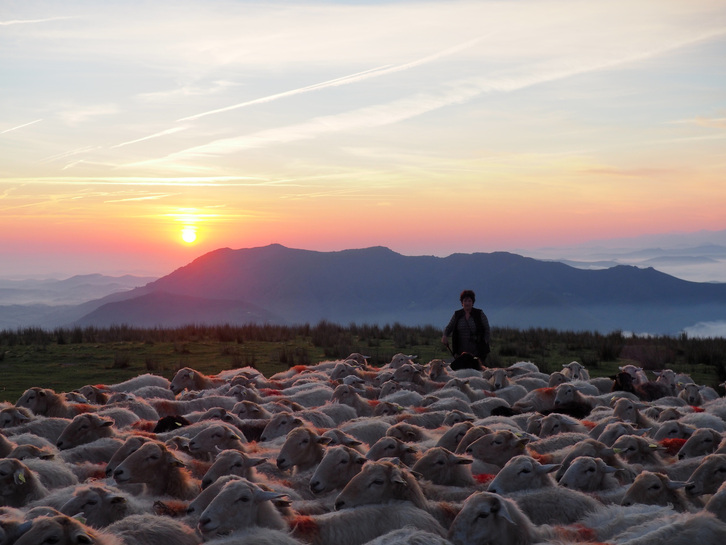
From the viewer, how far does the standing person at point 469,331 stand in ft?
53.1

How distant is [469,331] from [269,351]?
9588 millimetres

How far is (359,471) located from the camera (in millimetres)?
7168

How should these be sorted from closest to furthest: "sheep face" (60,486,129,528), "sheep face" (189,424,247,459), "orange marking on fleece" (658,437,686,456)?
1. "sheep face" (60,486,129,528)
2. "sheep face" (189,424,247,459)
3. "orange marking on fleece" (658,437,686,456)

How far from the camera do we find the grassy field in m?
19.3

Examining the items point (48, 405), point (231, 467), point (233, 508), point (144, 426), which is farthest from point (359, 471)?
point (48, 405)

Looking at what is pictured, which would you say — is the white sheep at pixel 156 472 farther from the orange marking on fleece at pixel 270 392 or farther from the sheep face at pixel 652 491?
the orange marking on fleece at pixel 270 392

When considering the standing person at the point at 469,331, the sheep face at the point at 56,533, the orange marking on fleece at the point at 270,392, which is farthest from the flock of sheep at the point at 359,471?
the standing person at the point at 469,331

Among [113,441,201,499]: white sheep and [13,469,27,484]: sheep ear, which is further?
[113,441,201,499]: white sheep

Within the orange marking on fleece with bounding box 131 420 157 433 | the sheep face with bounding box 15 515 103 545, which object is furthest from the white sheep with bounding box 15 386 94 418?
the sheep face with bounding box 15 515 103 545

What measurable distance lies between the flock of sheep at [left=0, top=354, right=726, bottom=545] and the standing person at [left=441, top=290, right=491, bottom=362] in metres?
3.73

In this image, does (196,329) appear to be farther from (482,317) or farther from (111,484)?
(111,484)

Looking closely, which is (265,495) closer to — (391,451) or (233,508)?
(233,508)

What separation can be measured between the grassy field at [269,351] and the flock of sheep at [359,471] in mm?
7273

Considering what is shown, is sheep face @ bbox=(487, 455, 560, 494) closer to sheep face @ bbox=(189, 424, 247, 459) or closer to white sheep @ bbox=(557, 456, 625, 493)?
white sheep @ bbox=(557, 456, 625, 493)
